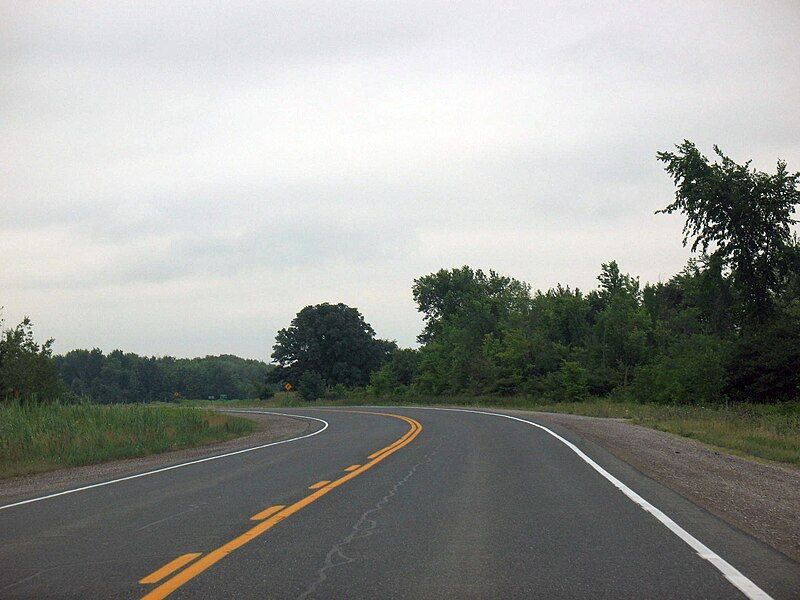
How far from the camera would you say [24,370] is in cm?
3822

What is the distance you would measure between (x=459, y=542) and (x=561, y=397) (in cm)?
4639

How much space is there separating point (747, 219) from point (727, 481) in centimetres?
3575

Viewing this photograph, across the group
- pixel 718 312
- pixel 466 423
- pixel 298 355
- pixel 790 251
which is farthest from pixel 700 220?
pixel 298 355

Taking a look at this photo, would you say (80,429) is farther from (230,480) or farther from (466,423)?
(466,423)

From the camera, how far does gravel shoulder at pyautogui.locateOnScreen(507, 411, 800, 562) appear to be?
27.0 ft

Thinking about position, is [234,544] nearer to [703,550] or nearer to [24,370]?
[703,550]

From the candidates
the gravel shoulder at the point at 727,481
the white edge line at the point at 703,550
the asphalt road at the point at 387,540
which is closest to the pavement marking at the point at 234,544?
the asphalt road at the point at 387,540

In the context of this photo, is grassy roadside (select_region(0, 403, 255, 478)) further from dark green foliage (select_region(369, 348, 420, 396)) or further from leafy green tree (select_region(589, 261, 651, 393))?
dark green foliage (select_region(369, 348, 420, 396))

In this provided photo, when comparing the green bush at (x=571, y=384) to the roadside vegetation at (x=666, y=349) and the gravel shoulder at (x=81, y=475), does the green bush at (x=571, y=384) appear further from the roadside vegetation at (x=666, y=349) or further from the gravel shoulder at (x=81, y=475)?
the gravel shoulder at (x=81, y=475)

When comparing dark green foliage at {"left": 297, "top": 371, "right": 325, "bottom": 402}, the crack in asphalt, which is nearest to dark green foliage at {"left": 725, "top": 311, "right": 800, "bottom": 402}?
the crack in asphalt

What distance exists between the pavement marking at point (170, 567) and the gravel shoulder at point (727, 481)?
544 centimetres

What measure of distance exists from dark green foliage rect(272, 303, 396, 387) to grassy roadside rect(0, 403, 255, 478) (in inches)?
2924

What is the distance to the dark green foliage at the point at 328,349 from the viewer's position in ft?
334

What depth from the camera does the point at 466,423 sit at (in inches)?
1144
